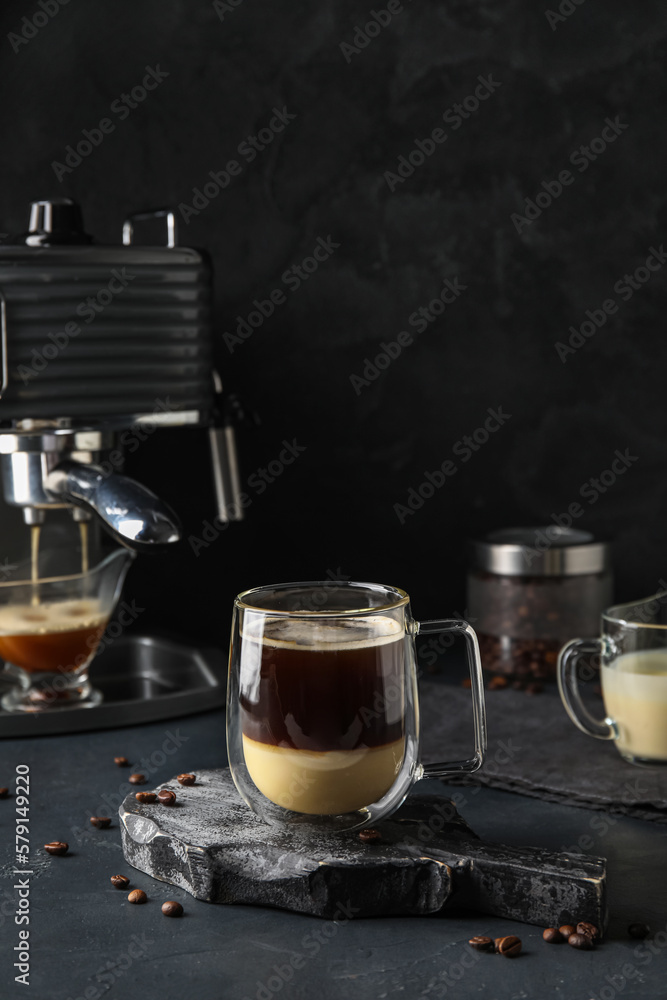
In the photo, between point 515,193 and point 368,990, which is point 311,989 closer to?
point 368,990

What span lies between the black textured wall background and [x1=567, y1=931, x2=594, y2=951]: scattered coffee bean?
34.5 inches

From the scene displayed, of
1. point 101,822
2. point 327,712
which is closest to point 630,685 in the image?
point 327,712

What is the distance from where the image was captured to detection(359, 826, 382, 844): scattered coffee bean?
785 mm

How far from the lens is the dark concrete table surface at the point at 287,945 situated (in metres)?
0.67

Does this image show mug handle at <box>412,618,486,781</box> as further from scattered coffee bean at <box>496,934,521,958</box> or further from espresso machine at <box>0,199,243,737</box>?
espresso machine at <box>0,199,243,737</box>

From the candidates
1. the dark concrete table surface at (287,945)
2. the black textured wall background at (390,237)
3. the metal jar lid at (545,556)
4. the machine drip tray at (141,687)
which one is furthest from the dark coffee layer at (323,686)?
the black textured wall background at (390,237)

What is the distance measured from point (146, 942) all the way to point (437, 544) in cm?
91

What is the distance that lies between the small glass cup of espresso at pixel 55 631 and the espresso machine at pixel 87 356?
7 cm

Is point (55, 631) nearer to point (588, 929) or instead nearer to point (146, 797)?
point (146, 797)

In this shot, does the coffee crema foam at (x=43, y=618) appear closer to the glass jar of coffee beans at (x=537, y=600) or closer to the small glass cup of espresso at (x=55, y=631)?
the small glass cup of espresso at (x=55, y=631)

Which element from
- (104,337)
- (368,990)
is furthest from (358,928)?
(104,337)

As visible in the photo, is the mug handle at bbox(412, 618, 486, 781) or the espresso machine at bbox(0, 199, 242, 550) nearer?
the mug handle at bbox(412, 618, 486, 781)

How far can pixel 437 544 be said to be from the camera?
61.8 inches

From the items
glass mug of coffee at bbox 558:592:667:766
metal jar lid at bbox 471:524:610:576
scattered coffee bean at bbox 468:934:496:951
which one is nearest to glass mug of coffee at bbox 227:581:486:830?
scattered coffee bean at bbox 468:934:496:951
